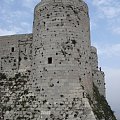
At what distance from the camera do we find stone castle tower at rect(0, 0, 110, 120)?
17188 mm

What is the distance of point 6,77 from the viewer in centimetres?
2064

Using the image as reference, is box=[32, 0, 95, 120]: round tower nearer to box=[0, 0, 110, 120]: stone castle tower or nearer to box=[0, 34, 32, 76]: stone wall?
box=[0, 0, 110, 120]: stone castle tower

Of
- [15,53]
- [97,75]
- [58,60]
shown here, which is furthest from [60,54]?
[97,75]

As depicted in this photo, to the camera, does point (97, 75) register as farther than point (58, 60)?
Yes

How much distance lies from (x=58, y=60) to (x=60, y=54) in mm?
440

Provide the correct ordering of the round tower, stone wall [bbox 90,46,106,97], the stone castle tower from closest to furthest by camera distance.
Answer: the stone castle tower < the round tower < stone wall [bbox 90,46,106,97]

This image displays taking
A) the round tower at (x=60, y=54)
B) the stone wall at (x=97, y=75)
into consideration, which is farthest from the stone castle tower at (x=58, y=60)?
the stone wall at (x=97, y=75)

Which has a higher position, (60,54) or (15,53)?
(15,53)

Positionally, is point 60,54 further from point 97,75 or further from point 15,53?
point 97,75

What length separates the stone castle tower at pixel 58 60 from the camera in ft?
56.4

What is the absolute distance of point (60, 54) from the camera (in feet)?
59.5

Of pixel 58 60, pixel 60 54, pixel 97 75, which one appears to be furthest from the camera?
pixel 97 75

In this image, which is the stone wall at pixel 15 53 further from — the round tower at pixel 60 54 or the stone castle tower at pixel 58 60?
the round tower at pixel 60 54

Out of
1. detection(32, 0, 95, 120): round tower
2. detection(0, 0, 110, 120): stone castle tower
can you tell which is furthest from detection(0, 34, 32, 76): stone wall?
detection(32, 0, 95, 120): round tower
